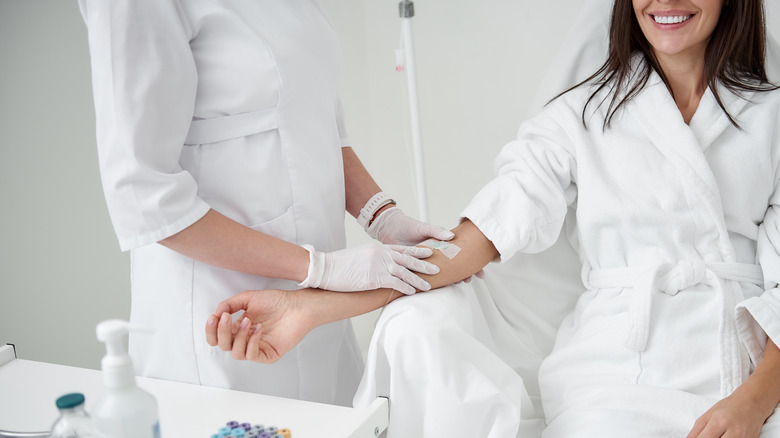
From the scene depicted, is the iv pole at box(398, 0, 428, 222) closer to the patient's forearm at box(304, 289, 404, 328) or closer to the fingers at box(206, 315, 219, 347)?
the patient's forearm at box(304, 289, 404, 328)

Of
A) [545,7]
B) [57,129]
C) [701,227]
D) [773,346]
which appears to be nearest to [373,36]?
[545,7]

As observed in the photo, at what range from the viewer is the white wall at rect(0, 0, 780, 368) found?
6.15ft

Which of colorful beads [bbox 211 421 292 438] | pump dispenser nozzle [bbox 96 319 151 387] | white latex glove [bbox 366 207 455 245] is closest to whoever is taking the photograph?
pump dispenser nozzle [bbox 96 319 151 387]

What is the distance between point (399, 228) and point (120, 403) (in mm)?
891

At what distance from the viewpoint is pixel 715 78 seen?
146 centimetres

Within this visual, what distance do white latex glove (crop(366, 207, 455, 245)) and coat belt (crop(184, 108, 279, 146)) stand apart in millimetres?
437

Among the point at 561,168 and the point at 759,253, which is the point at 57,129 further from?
the point at 759,253

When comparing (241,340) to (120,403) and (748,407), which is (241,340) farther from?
(748,407)

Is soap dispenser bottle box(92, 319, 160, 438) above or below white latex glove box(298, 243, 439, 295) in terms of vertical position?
above

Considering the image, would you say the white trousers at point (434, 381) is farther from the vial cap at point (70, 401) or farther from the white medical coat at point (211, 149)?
the vial cap at point (70, 401)

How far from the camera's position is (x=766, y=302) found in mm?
1272

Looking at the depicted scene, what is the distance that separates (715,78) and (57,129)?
5.74ft

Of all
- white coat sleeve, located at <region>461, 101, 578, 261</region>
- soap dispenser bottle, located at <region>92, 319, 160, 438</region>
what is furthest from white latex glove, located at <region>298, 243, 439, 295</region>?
soap dispenser bottle, located at <region>92, 319, 160, 438</region>

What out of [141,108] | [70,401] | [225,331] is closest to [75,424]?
[70,401]
